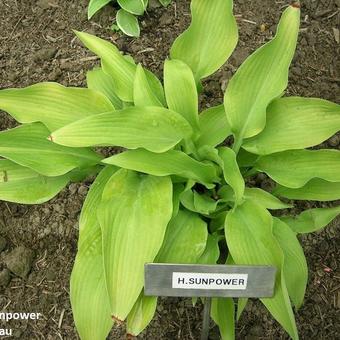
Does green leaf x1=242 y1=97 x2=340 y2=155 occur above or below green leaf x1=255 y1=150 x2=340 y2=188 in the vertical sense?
above

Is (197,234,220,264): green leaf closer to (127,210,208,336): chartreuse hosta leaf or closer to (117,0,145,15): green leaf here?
(127,210,208,336): chartreuse hosta leaf

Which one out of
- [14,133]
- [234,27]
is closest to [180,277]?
[14,133]

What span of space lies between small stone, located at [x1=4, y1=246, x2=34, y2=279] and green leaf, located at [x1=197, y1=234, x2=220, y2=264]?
662 millimetres

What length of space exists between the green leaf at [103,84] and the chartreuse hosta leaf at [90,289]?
44cm

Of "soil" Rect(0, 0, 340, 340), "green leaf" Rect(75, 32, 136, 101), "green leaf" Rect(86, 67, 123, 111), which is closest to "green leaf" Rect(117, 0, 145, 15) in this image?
"soil" Rect(0, 0, 340, 340)

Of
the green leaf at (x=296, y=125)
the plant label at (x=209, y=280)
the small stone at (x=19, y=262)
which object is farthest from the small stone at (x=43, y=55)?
the plant label at (x=209, y=280)

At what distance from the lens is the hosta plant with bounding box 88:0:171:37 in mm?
2225

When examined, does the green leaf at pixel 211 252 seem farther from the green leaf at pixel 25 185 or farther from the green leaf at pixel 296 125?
the green leaf at pixel 25 185

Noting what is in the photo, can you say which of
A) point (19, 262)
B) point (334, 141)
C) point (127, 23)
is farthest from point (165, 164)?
point (127, 23)

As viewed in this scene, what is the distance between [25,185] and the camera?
1.66 metres

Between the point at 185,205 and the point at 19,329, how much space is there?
2.34ft

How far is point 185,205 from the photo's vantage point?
156cm

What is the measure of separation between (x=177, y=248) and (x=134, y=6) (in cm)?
112

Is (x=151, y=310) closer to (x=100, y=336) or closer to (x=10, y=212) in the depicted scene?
(x=100, y=336)
